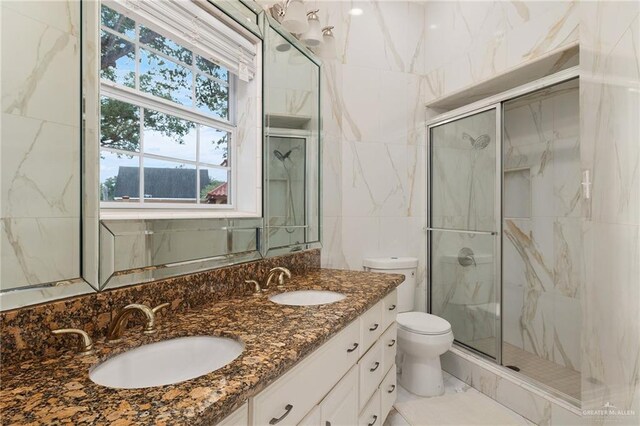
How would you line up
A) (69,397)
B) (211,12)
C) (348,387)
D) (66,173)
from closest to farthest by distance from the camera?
(69,397), (66,173), (348,387), (211,12)

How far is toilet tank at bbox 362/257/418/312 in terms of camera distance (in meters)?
2.58

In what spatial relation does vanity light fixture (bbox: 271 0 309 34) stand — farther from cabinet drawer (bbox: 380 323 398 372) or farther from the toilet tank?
cabinet drawer (bbox: 380 323 398 372)

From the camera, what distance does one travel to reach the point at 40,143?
2.79ft

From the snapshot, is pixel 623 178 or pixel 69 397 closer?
pixel 69 397

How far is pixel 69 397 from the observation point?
2.13 feet

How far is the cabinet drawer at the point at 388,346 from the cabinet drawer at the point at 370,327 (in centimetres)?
9

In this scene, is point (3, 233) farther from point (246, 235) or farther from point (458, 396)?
point (458, 396)

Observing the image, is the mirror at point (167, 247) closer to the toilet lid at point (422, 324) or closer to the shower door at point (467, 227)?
the toilet lid at point (422, 324)

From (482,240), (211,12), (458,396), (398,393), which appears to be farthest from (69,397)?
(482,240)

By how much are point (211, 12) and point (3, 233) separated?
1.17m

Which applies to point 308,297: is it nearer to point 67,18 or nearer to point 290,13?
point 67,18

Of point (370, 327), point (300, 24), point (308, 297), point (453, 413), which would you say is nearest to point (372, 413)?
point (370, 327)

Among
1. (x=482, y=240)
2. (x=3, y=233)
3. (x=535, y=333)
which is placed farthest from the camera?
(x=535, y=333)

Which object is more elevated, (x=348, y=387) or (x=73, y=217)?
(x=73, y=217)
